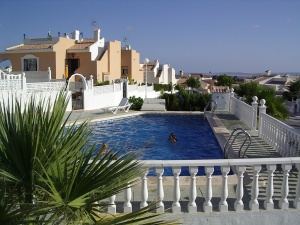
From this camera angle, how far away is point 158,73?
61.7 meters

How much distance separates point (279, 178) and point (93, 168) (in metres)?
4.81

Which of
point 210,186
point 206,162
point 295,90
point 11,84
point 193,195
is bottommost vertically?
point 193,195

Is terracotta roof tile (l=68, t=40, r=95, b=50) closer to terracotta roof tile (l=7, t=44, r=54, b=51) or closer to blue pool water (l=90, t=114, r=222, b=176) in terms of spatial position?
terracotta roof tile (l=7, t=44, r=54, b=51)

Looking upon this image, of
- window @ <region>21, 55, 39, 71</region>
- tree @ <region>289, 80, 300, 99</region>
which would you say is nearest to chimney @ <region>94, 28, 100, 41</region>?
window @ <region>21, 55, 39, 71</region>

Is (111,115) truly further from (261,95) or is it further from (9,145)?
(9,145)

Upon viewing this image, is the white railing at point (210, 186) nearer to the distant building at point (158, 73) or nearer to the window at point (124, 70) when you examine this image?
the window at point (124, 70)

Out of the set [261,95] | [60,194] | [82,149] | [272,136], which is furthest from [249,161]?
[261,95]

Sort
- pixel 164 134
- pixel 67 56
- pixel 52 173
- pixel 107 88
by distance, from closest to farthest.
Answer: pixel 52 173
pixel 164 134
pixel 107 88
pixel 67 56

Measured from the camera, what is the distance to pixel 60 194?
2.28m

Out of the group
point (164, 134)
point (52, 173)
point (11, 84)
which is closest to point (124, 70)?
point (11, 84)

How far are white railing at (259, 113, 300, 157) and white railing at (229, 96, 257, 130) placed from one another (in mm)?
1655

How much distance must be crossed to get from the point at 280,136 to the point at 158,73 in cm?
5347

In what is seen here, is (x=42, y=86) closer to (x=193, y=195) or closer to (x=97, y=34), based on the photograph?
(x=193, y=195)

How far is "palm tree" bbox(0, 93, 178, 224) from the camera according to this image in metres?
2.25
